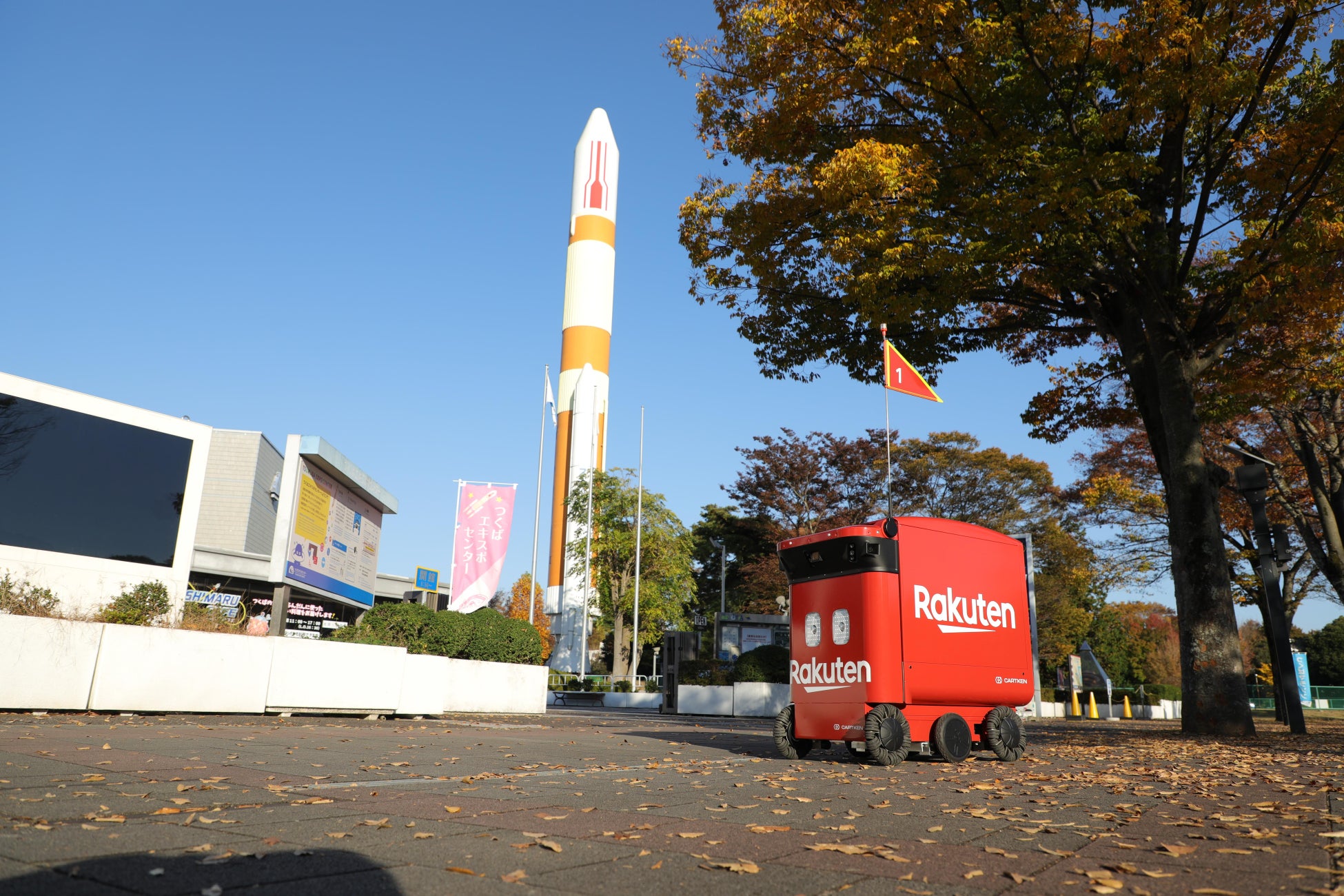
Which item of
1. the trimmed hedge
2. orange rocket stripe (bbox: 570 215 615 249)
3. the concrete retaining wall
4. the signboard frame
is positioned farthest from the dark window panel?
orange rocket stripe (bbox: 570 215 615 249)

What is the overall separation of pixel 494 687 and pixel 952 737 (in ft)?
34.9

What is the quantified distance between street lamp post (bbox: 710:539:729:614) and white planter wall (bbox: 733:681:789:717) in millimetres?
26136

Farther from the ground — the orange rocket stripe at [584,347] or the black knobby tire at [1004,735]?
the orange rocket stripe at [584,347]

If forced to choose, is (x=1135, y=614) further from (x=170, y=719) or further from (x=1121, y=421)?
(x=170, y=719)

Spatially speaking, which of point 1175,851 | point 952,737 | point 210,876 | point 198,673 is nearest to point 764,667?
point 952,737

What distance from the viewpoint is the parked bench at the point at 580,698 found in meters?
33.8

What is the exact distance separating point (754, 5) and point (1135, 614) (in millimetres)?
47429

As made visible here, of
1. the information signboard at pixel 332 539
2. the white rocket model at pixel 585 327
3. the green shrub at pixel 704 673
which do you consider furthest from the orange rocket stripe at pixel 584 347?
the green shrub at pixel 704 673

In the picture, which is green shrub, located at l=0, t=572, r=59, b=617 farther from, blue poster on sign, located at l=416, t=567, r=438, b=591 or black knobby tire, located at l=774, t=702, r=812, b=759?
blue poster on sign, located at l=416, t=567, r=438, b=591

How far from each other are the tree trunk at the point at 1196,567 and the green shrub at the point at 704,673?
15.0 metres

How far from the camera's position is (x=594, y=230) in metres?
57.3

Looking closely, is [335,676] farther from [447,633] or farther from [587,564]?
[587,564]

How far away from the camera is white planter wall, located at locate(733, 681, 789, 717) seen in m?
23.9

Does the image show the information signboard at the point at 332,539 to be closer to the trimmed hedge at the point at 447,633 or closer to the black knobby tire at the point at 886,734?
the trimmed hedge at the point at 447,633
